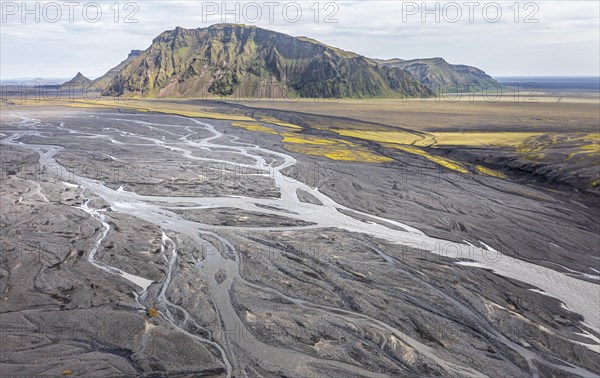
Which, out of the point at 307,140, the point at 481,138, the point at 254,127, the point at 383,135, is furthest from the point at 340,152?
the point at 254,127

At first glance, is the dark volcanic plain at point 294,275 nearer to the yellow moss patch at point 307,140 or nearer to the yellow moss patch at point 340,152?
the yellow moss patch at point 340,152

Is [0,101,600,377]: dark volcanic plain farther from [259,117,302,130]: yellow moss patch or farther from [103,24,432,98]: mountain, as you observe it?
[103,24,432,98]: mountain

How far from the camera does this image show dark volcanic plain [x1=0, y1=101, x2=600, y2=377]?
17.4 m

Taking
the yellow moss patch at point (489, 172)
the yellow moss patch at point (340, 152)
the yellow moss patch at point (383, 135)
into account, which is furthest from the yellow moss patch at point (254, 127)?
the yellow moss patch at point (489, 172)

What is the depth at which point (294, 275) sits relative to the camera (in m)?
24.1

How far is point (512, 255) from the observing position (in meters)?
27.7

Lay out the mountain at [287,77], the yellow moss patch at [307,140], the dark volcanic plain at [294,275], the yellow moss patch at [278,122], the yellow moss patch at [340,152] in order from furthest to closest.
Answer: the mountain at [287,77] < the yellow moss patch at [278,122] < the yellow moss patch at [307,140] < the yellow moss patch at [340,152] < the dark volcanic plain at [294,275]

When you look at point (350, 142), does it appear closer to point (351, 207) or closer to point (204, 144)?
point (204, 144)

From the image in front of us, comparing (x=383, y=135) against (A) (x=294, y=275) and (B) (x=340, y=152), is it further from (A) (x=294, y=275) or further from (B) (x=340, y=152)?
(A) (x=294, y=275)

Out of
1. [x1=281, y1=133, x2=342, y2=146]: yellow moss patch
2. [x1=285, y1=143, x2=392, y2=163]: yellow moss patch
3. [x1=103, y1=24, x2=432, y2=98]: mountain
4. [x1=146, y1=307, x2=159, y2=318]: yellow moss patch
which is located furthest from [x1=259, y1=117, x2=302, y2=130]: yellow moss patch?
[x1=103, y1=24, x2=432, y2=98]: mountain

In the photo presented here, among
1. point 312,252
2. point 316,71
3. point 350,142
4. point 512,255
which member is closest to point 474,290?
point 512,255

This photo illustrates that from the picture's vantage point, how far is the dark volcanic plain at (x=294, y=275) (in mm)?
17375

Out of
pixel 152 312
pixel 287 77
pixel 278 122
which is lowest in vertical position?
pixel 152 312

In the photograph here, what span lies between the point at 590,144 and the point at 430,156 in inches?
874
